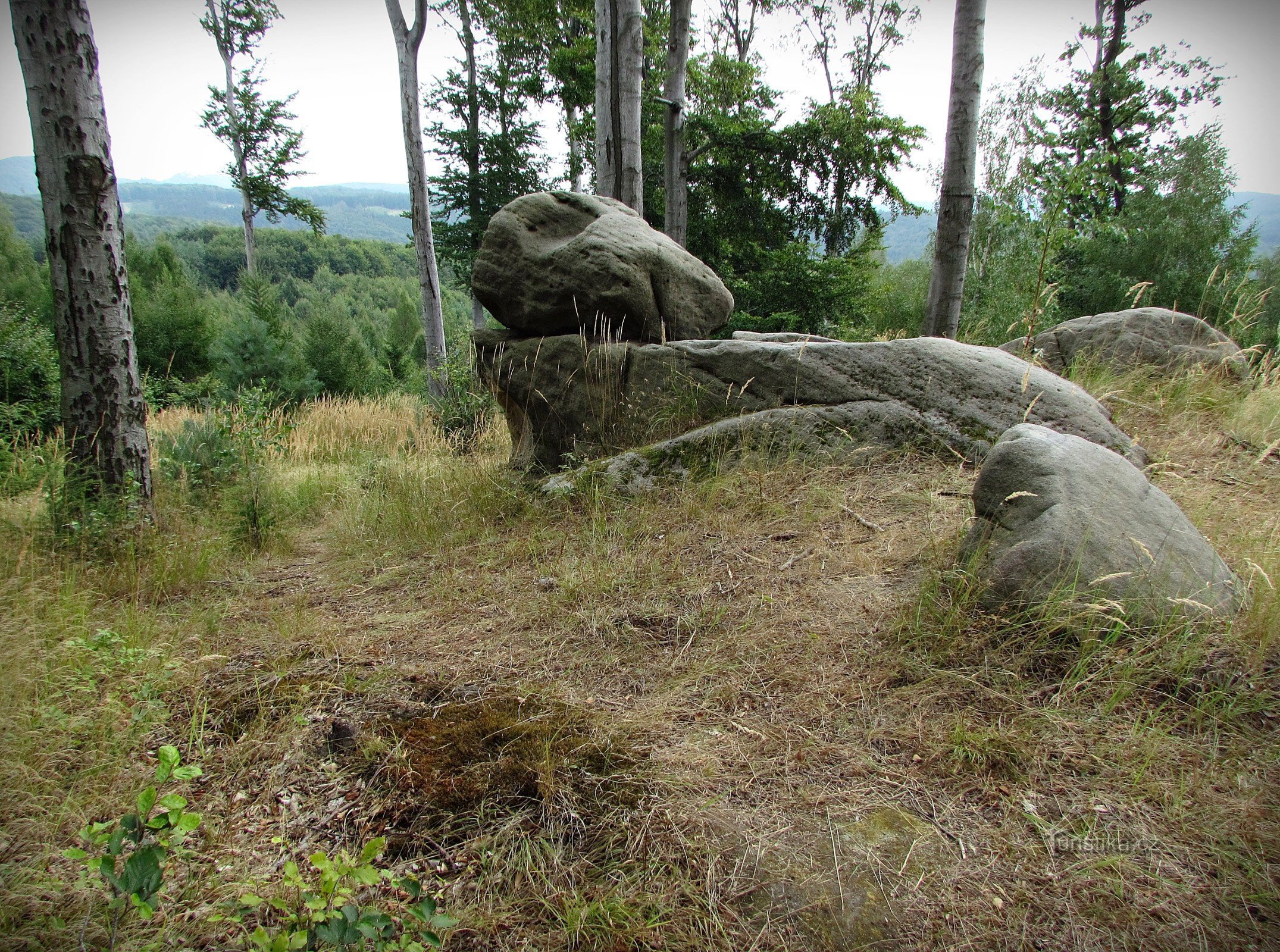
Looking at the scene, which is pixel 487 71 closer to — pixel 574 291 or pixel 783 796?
pixel 574 291

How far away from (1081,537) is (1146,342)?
4375 mm

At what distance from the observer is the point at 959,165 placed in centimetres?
598

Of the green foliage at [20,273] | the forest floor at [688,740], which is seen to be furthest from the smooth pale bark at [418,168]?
the green foliage at [20,273]

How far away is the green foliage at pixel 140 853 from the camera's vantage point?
1.26m

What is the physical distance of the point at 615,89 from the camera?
25.9 ft

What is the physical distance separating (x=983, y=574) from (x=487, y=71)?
2068cm

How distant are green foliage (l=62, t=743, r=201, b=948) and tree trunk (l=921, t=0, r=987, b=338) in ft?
21.5

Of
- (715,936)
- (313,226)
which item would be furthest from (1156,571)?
(313,226)

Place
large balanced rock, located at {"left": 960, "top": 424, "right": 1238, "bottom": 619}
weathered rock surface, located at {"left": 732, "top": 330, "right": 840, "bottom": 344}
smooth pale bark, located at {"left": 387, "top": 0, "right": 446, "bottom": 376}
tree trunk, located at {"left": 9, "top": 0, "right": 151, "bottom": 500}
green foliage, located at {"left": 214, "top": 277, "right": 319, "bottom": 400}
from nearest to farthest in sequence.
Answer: large balanced rock, located at {"left": 960, "top": 424, "right": 1238, "bottom": 619}, tree trunk, located at {"left": 9, "top": 0, "right": 151, "bottom": 500}, weathered rock surface, located at {"left": 732, "top": 330, "right": 840, "bottom": 344}, smooth pale bark, located at {"left": 387, "top": 0, "right": 446, "bottom": 376}, green foliage, located at {"left": 214, "top": 277, "right": 319, "bottom": 400}

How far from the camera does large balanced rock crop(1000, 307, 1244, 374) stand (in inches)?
215

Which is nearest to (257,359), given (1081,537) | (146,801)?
(146,801)

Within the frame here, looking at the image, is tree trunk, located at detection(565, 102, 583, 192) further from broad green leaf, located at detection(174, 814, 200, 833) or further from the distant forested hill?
broad green leaf, located at detection(174, 814, 200, 833)

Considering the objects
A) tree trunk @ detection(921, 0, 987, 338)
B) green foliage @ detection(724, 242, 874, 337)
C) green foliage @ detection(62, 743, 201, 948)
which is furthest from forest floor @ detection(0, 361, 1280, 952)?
green foliage @ detection(724, 242, 874, 337)

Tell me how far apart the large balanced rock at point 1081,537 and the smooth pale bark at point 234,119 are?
23.9m
